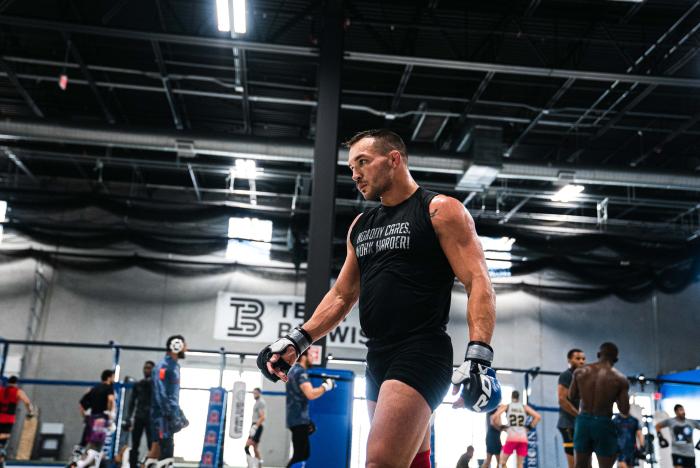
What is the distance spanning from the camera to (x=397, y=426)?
2281mm

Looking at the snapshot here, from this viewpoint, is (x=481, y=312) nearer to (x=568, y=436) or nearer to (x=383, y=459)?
(x=383, y=459)

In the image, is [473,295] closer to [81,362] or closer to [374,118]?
[374,118]

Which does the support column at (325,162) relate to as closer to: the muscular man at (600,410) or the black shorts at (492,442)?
the muscular man at (600,410)

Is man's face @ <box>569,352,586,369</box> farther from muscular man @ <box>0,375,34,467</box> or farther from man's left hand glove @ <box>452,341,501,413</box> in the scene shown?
muscular man @ <box>0,375,34,467</box>

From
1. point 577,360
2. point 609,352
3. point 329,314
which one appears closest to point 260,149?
point 577,360

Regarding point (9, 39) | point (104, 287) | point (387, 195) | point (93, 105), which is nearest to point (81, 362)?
point (104, 287)

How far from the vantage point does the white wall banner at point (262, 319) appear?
1571cm

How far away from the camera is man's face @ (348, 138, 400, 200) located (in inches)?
109

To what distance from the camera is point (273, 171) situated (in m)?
14.6

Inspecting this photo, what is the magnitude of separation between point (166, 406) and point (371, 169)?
4.56m

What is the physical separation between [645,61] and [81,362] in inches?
496

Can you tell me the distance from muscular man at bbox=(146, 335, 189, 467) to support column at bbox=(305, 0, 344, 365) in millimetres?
1835

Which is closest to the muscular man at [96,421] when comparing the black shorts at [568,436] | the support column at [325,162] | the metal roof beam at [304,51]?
the support column at [325,162]

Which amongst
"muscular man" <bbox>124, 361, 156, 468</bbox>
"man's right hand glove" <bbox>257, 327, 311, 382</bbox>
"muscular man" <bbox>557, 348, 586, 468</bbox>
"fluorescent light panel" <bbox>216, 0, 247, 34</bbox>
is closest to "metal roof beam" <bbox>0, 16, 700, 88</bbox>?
"fluorescent light panel" <bbox>216, 0, 247, 34</bbox>
